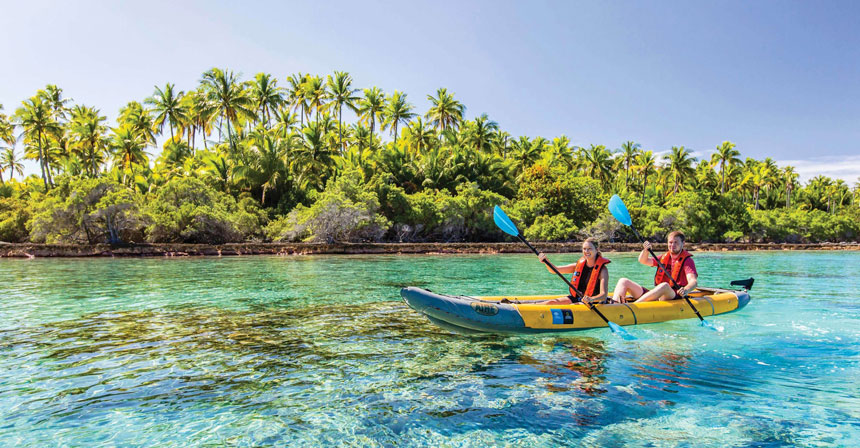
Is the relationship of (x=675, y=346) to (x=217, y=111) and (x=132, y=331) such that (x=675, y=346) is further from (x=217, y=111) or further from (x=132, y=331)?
(x=217, y=111)

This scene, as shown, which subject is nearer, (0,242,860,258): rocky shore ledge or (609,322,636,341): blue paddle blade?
(609,322,636,341): blue paddle blade

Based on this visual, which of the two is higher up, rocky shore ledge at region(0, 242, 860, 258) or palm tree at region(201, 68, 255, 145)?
palm tree at region(201, 68, 255, 145)

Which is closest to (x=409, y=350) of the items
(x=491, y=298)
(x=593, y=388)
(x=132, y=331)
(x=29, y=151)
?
(x=491, y=298)

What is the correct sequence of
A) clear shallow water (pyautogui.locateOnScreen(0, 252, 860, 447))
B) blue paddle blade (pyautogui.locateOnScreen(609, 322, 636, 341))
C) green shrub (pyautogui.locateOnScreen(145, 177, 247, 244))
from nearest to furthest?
clear shallow water (pyautogui.locateOnScreen(0, 252, 860, 447)) < blue paddle blade (pyautogui.locateOnScreen(609, 322, 636, 341)) < green shrub (pyautogui.locateOnScreen(145, 177, 247, 244))

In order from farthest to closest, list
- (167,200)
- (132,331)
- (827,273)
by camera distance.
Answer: (167,200), (827,273), (132,331)

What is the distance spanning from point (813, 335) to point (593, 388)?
5247 mm

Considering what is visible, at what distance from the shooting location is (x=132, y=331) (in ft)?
26.2

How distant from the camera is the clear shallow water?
4180 mm

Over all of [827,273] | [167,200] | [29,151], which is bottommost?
[827,273]

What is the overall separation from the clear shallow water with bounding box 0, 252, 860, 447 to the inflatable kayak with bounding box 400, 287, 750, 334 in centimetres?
30

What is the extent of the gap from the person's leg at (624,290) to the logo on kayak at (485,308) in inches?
91.4

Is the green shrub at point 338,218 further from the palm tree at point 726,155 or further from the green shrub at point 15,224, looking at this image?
the palm tree at point 726,155

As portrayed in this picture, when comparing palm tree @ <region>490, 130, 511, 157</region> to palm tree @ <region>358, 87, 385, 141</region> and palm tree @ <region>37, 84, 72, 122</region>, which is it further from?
palm tree @ <region>37, 84, 72, 122</region>

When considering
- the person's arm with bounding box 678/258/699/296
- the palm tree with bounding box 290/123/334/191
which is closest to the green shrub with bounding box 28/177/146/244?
the palm tree with bounding box 290/123/334/191
